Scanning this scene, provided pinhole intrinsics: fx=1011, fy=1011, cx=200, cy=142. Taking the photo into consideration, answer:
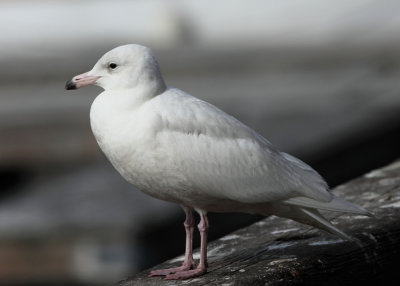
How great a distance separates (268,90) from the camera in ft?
53.0

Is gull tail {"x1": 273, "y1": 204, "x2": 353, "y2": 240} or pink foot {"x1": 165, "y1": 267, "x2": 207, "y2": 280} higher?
gull tail {"x1": 273, "y1": 204, "x2": 353, "y2": 240}

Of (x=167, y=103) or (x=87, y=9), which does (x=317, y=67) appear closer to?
(x=87, y=9)

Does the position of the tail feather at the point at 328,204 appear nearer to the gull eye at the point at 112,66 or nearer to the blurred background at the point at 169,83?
the gull eye at the point at 112,66

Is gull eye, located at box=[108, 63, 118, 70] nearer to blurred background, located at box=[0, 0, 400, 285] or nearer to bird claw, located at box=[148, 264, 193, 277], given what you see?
bird claw, located at box=[148, 264, 193, 277]

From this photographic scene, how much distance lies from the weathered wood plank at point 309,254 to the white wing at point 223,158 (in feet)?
0.58

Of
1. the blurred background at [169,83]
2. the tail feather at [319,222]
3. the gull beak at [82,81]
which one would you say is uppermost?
the gull beak at [82,81]

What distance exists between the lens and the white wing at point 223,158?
3.67m

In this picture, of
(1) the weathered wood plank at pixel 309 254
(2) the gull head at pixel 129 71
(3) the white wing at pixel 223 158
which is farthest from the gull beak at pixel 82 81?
(1) the weathered wood plank at pixel 309 254

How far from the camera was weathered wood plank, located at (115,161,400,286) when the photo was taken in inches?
126

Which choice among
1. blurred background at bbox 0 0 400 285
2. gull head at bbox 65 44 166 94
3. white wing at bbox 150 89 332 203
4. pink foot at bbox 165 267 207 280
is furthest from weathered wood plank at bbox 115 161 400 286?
blurred background at bbox 0 0 400 285

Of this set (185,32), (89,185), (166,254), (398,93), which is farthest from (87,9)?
(166,254)

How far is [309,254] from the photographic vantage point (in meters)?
3.38

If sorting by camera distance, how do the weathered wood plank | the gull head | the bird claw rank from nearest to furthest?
the weathered wood plank
the bird claw
the gull head

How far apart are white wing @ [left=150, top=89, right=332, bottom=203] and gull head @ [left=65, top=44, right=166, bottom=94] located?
77mm
